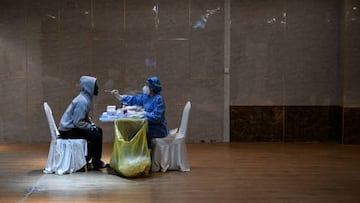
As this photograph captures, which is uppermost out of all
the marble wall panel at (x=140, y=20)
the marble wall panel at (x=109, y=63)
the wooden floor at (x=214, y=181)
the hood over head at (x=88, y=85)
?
the marble wall panel at (x=140, y=20)

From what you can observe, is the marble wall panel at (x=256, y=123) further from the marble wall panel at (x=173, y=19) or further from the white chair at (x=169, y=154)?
the white chair at (x=169, y=154)

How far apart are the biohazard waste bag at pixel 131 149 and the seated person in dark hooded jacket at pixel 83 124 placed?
47 cm

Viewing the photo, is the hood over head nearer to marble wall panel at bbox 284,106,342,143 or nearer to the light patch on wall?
the light patch on wall

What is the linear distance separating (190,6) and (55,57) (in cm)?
273

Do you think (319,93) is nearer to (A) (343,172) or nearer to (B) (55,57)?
(A) (343,172)

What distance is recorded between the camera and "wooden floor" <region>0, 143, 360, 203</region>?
17.6 feet

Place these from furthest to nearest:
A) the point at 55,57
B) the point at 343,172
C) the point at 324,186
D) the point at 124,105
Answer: the point at 55,57 < the point at 124,105 < the point at 343,172 < the point at 324,186

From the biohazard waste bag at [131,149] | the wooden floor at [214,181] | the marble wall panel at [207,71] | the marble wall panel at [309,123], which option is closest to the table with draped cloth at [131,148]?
the biohazard waste bag at [131,149]

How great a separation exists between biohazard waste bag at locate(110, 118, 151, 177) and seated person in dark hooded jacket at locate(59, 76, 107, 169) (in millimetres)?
467

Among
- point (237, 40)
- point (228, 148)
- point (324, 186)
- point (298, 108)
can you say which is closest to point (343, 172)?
point (324, 186)

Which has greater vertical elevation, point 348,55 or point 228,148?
point 348,55

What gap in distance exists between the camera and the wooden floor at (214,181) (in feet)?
17.6

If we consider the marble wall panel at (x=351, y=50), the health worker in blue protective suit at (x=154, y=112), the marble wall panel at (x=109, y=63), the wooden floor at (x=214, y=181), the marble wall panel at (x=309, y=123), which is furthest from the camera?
the marble wall panel at (x=309, y=123)

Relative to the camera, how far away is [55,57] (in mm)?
9742
